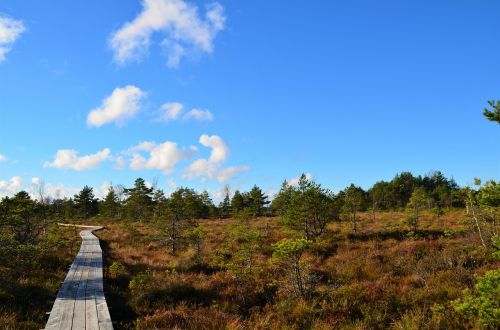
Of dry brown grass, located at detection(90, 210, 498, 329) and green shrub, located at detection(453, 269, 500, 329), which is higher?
green shrub, located at detection(453, 269, 500, 329)

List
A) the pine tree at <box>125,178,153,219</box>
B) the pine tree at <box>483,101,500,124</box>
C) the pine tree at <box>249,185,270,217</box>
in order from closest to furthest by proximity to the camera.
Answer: the pine tree at <box>483,101,500,124</box> < the pine tree at <box>125,178,153,219</box> < the pine tree at <box>249,185,270,217</box>

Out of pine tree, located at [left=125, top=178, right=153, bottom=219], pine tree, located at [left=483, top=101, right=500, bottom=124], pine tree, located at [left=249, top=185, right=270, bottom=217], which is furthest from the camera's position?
pine tree, located at [left=249, top=185, right=270, bottom=217]

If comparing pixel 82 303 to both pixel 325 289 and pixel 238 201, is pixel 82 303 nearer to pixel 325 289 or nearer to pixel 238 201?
pixel 325 289

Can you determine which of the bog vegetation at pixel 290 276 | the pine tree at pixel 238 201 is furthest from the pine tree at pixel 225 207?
the bog vegetation at pixel 290 276

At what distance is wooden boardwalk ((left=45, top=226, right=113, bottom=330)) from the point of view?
8164 millimetres

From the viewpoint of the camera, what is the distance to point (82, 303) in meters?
9.77

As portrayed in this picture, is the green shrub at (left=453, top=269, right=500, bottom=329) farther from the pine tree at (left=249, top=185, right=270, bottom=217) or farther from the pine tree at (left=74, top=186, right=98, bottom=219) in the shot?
the pine tree at (left=74, top=186, right=98, bottom=219)

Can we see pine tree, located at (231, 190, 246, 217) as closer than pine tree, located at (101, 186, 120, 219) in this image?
No

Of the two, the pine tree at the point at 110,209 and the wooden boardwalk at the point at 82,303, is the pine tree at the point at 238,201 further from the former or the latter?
the wooden boardwalk at the point at 82,303

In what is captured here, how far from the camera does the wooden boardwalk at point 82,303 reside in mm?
8164

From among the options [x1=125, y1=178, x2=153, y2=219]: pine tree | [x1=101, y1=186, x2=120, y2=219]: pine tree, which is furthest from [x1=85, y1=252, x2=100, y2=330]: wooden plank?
[x1=101, y1=186, x2=120, y2=219]: pine tree

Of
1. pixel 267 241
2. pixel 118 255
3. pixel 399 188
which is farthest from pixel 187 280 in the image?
pixel 399 188

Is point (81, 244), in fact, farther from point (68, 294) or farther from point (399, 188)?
point (399, 188)

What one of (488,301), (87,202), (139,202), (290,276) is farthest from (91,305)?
(87,202)
